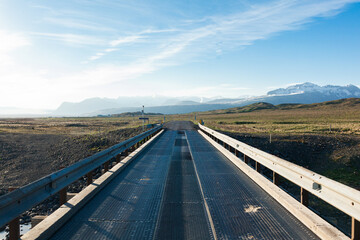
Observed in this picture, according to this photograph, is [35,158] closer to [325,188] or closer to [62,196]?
[62,196]

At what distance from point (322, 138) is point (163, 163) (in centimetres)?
1997

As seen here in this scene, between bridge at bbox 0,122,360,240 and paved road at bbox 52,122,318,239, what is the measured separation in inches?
0.6

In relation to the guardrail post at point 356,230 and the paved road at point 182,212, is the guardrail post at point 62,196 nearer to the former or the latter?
the paved road at point 182,212

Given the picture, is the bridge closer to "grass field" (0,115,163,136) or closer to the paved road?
the paved road

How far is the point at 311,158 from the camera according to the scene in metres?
21.0

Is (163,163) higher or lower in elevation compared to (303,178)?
lower

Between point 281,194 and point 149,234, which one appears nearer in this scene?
point 149,234

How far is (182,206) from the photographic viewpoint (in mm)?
5953

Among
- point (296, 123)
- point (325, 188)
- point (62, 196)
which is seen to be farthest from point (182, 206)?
point (296, 123)

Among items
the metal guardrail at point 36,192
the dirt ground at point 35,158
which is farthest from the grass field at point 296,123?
the metal guardrail at point 36,192

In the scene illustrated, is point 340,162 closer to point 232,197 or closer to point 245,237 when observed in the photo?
point 232,197

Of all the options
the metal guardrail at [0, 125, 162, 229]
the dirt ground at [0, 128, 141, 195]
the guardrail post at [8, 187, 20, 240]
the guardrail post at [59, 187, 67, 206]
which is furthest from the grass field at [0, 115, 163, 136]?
the guardrail post at [8, 187, 20, 240]

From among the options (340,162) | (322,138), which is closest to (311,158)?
(340,162)

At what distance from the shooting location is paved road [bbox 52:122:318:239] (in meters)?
4.58
